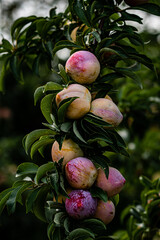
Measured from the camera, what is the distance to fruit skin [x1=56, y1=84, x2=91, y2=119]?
546 mm

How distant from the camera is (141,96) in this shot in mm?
1202

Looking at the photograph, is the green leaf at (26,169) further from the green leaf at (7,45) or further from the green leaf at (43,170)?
the green leaf at (7,45)

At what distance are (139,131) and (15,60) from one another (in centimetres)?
63

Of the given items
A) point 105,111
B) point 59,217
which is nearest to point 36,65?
point 105,111

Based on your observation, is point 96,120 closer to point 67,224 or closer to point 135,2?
point 67,224

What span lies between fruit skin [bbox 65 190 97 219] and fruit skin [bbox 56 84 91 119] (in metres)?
0.14

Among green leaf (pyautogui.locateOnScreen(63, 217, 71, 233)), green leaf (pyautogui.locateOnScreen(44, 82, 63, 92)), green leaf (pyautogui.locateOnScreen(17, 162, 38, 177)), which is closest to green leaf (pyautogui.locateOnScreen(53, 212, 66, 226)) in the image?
green leaf (pyautogui.locateOnScreen(63, 217, 71, 233))

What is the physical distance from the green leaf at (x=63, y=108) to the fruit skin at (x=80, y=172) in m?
0.08

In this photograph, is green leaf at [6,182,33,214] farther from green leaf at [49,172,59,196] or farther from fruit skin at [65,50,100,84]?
fruit skin at [65,50,100,84]

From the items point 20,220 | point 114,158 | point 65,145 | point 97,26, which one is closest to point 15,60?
point 97,26

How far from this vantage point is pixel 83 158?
54cm

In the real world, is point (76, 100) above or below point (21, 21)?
below

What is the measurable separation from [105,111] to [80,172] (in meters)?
0.13

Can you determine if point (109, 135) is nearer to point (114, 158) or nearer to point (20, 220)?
point (114, 158)
